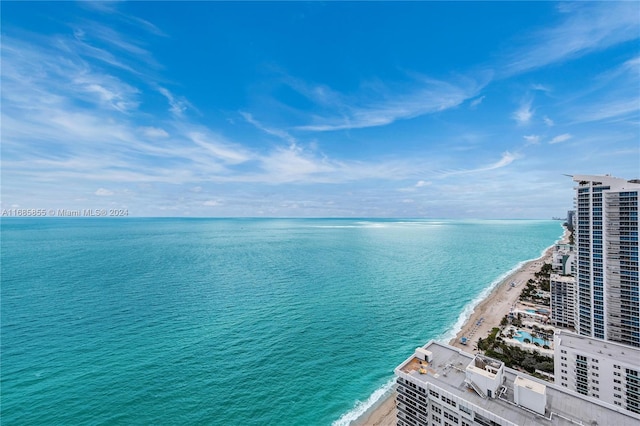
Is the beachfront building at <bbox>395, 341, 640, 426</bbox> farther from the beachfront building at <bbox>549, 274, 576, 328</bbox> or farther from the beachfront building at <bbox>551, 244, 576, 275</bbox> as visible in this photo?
the beachfront building at <bbox>551, 244, 576, 275</bbox>

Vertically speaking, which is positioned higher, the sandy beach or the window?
the window

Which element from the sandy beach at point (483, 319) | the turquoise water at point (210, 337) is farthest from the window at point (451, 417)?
the turquoise water at point (210, 337)

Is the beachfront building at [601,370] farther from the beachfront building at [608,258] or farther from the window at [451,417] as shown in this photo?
the window at [451,417]

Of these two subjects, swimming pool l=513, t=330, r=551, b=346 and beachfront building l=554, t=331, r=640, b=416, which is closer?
beachfront building l=554, t=331, r=640, b=416

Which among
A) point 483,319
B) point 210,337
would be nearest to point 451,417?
point 210,337

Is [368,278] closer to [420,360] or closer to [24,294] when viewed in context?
[420,360]

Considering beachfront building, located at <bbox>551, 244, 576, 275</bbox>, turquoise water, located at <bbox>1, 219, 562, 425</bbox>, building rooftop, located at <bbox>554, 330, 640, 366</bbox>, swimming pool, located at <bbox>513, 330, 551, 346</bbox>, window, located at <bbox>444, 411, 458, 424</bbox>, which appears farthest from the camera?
beachfront building, located at <bbox>551, 244, 576, 275</bbox>

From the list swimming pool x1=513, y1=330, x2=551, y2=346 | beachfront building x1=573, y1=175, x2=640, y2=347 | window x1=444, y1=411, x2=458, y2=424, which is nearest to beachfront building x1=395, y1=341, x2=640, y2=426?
window x1=444, y1=411, x2=458, y2=424
